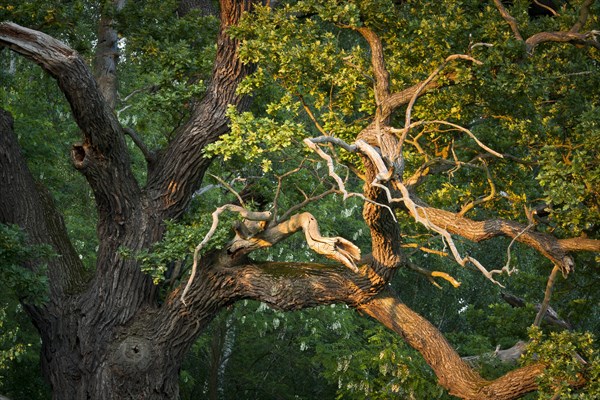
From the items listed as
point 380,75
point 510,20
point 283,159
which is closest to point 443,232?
point 380,75

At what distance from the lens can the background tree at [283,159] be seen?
11.7 meters

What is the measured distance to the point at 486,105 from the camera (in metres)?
12.4

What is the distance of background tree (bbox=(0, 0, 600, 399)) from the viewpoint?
38.3 feet

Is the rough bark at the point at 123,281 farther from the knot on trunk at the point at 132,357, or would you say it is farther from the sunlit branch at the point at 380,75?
the sunlit branch at the point at 380,75

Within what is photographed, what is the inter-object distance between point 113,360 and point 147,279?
3.52 ft

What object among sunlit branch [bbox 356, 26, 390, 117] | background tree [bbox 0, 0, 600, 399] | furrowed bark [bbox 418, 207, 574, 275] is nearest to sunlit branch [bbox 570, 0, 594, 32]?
background tree [bbox 0, 0, 600, 399]

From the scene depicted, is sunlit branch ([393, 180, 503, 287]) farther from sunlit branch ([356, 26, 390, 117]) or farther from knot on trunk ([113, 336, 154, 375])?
knot on trunk ([113, 336, 154, 375])

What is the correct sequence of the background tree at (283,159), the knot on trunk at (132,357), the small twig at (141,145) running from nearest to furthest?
the background tree at (283,159)
the knot on trunk at (132,357)
the small twig at (141,145)

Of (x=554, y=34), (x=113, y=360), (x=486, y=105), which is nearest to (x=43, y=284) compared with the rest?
(x=113, y=360)

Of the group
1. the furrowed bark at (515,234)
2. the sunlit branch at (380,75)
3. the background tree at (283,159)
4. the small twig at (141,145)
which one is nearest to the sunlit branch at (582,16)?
the background tree at (283,159)

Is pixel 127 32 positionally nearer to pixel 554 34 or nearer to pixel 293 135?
pixel 293 135

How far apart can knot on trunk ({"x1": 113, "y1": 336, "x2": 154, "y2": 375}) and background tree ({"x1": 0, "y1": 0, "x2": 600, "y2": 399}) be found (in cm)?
2

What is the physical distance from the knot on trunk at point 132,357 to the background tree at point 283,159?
2 centimetres

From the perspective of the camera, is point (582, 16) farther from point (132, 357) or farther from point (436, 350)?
point (132, 357)
